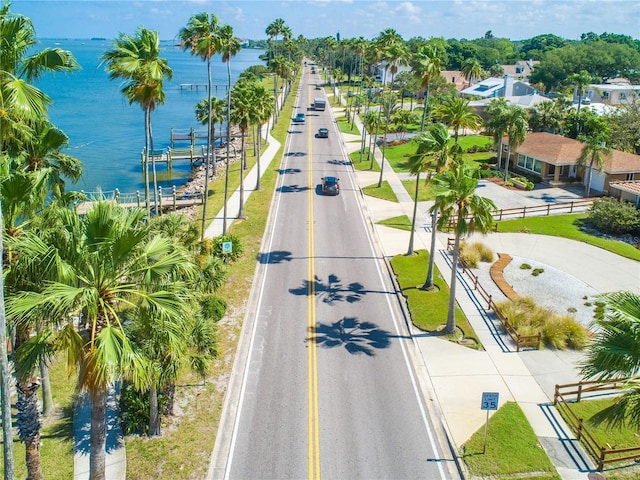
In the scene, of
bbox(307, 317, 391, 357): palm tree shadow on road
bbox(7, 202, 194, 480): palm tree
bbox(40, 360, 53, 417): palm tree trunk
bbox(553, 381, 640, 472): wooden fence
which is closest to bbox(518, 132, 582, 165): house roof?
bbox(307, 317, 391, 357): palm tree shadow on road

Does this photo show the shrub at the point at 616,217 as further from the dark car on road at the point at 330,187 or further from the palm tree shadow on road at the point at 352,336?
the palm tree shadow on road at the point at 352,336

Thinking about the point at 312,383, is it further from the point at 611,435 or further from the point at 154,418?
the point at 611,435

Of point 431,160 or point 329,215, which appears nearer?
point 431,160

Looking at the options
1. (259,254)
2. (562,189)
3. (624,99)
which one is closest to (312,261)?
(259,254)

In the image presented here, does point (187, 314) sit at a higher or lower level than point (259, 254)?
higher

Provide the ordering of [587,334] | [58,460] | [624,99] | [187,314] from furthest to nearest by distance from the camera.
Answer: [624,99] → [587,334] → [58,460] → [187,314]

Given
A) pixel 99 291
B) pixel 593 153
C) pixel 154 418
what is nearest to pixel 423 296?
pixel 154 418

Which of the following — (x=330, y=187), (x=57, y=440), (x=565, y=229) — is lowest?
(x=57, y=440)

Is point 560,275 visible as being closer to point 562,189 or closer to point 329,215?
point 329,215
